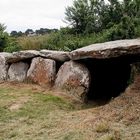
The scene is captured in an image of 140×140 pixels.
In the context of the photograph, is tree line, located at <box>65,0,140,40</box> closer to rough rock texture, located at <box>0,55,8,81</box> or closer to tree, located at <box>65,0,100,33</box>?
tree, located at <box>65,0,100,33</box>

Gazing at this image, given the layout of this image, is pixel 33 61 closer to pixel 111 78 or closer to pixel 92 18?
pixel 111 78

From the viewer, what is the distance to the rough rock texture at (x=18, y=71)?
1439cm

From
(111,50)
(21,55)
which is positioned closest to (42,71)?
(21,55)

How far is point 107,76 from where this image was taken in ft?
47.8

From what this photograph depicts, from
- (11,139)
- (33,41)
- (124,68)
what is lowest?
(11,139)

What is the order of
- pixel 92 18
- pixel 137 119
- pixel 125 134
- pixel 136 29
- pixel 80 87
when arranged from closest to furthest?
pixel 125 134
pixel 137 119
pixel 80 87
pixel 136 29
pixel 92 18

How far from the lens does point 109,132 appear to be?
8734 mm

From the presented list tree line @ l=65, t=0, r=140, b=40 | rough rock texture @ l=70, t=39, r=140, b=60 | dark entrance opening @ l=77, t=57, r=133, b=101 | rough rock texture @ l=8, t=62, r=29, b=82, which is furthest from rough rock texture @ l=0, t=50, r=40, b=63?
tree line @ l=65, t=0, r=140, b=40

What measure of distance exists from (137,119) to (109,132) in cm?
97

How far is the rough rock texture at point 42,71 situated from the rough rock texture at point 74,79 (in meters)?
0.36

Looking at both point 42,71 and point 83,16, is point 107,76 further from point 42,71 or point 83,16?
point 83,16

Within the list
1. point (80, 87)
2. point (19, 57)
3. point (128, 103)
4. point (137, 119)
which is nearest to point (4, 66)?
point (19, 57)

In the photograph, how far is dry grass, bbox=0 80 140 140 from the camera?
28.9 feet

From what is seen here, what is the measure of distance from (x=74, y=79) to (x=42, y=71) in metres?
1.30
